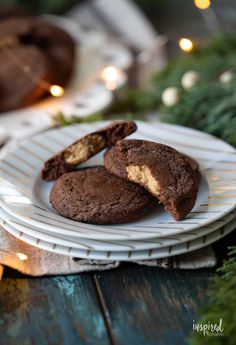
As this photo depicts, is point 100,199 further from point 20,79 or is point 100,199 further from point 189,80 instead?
point 20,79

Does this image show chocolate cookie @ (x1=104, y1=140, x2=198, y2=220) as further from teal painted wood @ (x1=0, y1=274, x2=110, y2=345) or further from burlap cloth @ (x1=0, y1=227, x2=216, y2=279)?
teal painted wood @ (x1=0, y1=274, x2=110, y2=345)

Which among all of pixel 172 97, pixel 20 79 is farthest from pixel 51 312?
pixel 20 79

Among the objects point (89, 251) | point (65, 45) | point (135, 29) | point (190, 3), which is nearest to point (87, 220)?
point (89, 251)

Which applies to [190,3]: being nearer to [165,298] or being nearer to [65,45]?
[65,45]

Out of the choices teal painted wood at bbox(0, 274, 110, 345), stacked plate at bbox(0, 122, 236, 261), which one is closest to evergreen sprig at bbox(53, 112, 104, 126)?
stacked plate at bbox(0, 122, 236, 261)

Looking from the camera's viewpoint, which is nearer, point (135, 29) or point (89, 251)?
point (89, 251)

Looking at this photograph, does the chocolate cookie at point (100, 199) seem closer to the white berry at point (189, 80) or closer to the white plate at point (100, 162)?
the white plate at point (100, 162)

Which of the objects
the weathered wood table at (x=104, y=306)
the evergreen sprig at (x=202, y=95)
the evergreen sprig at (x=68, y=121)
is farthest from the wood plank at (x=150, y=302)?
the evergreen sprig at (x=68, y=121)
